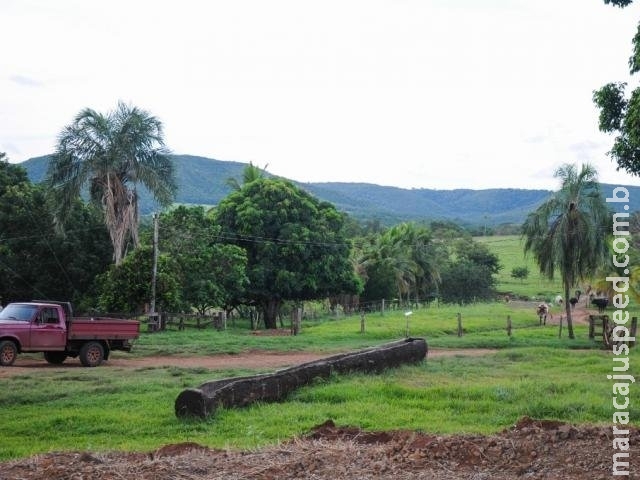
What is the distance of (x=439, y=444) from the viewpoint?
729 centimetres

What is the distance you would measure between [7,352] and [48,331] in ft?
3.73

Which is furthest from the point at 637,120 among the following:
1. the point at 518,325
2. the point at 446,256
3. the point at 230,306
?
the point at 446,256

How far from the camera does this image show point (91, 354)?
1995 centimetres

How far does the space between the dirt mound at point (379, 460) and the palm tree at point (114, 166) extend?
89.5 ft

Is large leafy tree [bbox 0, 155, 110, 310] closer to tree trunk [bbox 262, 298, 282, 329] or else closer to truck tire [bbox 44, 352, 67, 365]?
tree trunk [bbox 262, 298, 282, 329]

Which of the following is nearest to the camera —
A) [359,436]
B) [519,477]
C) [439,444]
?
[519,477]

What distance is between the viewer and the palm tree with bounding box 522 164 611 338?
89.8 ft

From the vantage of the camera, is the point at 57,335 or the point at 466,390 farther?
the point at 57,335

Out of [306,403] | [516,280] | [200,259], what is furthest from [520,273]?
[306,403]

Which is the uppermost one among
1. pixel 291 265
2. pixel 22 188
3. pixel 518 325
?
pixel 22 188

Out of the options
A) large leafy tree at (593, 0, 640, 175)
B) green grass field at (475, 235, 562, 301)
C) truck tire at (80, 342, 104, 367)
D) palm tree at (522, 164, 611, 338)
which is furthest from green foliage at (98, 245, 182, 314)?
green grass field at (475, 235, 562, 301)

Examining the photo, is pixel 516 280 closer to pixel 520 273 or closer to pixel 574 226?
pixel 520 273

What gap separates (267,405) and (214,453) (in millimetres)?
4575

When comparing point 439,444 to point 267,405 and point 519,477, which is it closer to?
point 519,477
